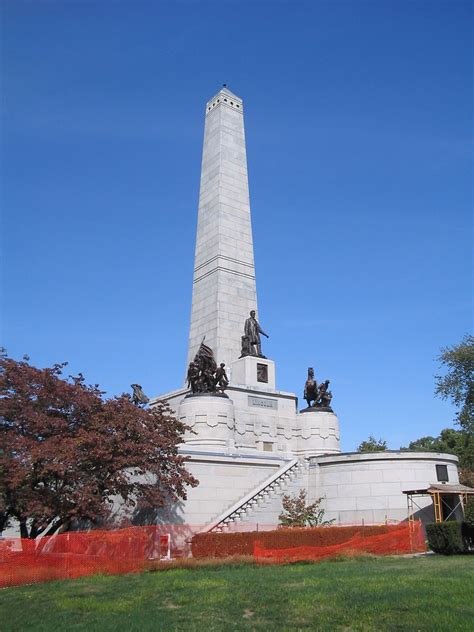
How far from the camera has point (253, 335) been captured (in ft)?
124

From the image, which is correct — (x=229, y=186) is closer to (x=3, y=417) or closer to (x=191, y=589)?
(x=3, y=417)

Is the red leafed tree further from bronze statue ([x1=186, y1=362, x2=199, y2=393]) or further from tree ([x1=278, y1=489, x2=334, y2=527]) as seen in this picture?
bronze statue ([x1=186, y1=362, x2=199, y2=393])

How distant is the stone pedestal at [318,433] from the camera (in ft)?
115

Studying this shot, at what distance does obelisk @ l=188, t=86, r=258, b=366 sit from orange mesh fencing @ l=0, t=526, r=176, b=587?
19.2m

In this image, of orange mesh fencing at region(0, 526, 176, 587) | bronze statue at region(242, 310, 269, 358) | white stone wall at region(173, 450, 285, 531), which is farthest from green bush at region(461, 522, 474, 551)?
bronze statue at region(242, 310, 269, 358)

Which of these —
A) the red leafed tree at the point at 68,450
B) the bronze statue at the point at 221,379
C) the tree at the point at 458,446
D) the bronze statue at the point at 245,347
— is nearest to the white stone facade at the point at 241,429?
the bronze statue at the point at 245,347

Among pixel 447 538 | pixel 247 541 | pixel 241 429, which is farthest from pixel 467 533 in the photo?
pixel 241 429

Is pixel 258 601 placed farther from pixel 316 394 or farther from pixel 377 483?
pixel 316 394

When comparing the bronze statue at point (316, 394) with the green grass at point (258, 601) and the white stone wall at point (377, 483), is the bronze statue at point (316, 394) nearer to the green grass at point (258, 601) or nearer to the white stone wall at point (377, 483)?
the white stone wall at point (377, 483)

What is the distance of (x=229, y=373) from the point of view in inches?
1471

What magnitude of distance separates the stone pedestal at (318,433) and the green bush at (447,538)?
50.5ft

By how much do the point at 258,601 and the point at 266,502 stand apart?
54.0ft

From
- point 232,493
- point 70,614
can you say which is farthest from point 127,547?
point 232,493

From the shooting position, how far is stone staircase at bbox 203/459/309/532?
995 inches
